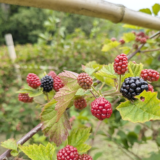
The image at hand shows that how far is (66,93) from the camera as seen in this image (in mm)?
316

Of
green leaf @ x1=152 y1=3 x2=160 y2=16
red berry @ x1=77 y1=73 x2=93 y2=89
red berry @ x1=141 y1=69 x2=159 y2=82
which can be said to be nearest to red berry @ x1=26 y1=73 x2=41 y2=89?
red berry @ x1=77 y1=73 x2=93 y2=89

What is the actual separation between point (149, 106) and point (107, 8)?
0.86 feet

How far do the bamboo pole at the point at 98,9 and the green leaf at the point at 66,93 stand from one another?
16 centimetres

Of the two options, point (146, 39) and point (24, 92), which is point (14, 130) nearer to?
point (24, 92)

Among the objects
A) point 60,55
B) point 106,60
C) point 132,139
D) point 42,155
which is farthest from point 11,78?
point 42,155

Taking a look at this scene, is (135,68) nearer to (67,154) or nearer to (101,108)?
(101,108)

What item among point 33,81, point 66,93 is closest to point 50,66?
point 33,81

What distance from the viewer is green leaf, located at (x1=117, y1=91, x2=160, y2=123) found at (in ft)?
0.90

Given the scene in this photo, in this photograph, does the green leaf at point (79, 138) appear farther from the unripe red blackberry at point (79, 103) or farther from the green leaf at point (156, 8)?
the green leaf at point (156, 8)

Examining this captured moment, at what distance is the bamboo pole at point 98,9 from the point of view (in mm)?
329

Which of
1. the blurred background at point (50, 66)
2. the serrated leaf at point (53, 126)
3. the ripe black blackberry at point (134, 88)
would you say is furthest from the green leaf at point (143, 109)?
the blurred background at point (50, 66)

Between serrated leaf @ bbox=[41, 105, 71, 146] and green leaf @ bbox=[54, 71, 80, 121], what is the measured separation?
44 mm

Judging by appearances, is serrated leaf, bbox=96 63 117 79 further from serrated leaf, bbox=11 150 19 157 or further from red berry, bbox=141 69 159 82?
serrated leaf, bbox=11 150 19 157

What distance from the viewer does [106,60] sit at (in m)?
2.44
